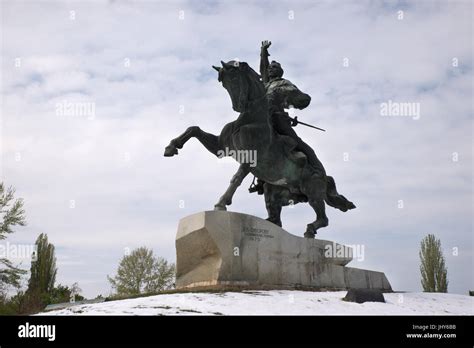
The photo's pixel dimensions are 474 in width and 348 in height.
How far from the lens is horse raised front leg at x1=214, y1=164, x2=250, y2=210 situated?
414 inches

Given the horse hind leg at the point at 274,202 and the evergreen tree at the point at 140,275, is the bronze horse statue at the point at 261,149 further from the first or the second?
the evergreen tree at the point at 140,275

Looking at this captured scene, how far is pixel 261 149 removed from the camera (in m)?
11.4

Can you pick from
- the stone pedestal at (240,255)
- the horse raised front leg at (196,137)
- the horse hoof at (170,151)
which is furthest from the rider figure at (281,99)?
the horse hoof at (170,151)

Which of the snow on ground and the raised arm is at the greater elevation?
the raised arm

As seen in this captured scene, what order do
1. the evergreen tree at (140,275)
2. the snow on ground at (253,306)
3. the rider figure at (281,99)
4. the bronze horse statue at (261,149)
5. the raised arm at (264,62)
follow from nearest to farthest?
the snow on ground at (253,306), the bronze horse statue at (261,149), the rider figure at (281,99), the raised arm at (264,62), the evergreen tree at (140,275)

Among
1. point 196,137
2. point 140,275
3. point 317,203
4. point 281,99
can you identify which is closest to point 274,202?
point 317,203

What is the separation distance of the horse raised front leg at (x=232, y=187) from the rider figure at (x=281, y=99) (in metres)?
1.69

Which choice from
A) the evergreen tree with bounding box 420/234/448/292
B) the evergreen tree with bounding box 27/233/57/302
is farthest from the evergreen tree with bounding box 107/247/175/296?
the evergreen tree with bounding box 420/234/448/292

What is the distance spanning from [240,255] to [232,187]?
157 cm

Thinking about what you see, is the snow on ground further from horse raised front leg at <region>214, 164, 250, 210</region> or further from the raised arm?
the raised arm

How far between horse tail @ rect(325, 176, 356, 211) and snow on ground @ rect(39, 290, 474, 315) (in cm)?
369

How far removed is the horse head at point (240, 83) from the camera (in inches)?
417
